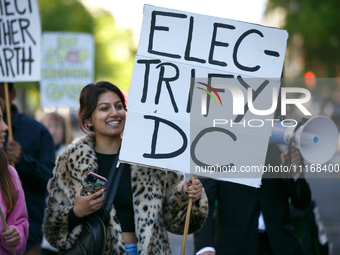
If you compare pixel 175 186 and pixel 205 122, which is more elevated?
pixel 205 122

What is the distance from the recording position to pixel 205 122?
282 cm

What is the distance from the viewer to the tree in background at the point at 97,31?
24.1 metres

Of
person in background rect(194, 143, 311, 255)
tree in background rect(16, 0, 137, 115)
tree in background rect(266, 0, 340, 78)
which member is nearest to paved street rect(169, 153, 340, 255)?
person in background rect(194, 143, 311, 255)

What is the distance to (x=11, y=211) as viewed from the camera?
2.89 meters

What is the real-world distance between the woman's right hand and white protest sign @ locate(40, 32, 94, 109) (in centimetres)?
536

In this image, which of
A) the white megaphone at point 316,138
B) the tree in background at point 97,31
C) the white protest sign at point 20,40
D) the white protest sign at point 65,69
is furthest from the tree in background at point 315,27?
the white megaphone at point 316,138

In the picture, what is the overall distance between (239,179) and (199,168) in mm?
244

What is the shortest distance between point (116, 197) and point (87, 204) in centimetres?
28

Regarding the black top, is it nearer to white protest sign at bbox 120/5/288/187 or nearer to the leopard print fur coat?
the leopard print fur coat

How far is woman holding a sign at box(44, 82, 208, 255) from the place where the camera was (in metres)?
2.76

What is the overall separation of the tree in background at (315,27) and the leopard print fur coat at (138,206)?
16.5 m

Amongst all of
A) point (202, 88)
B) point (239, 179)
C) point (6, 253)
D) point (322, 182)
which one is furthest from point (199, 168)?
point (322, 182)

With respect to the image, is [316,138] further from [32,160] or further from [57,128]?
[57,128]

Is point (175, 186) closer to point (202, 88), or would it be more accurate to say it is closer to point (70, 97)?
point (202, 88)
